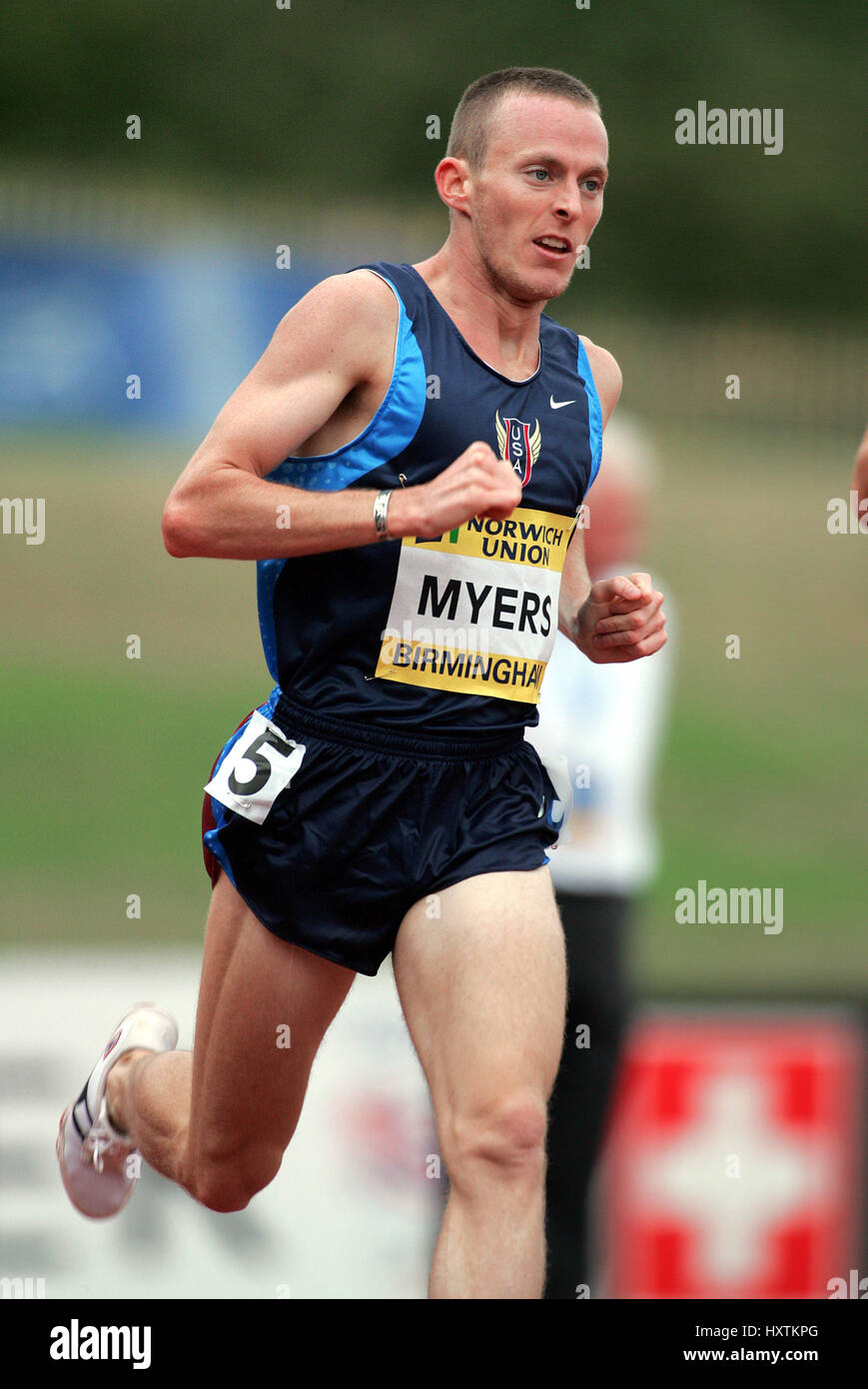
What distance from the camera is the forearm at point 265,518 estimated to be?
3.15 m

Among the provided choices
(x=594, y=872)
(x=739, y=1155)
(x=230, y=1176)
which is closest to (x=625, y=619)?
(x=230, y=1176)

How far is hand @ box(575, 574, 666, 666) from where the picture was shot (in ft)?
11.8

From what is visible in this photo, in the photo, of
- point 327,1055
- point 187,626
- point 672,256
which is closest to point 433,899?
point 327,1055

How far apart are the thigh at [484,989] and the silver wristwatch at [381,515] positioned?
0.65 m

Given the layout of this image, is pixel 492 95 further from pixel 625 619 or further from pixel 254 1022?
pixel 254 1022

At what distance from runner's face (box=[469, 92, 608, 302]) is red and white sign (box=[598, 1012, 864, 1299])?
9.01 ft

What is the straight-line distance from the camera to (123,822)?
1346 cm

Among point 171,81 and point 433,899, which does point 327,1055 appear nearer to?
point 433,899

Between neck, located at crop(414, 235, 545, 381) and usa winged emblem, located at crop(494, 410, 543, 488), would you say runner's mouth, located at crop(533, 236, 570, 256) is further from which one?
usa winged emblem, located at crop(494, 410, 543, 488)

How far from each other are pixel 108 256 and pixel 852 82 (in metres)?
12.9

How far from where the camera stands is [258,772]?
3408mm

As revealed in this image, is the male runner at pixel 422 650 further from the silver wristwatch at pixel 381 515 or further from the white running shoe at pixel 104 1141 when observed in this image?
the white running shoe at pixel 104 1141

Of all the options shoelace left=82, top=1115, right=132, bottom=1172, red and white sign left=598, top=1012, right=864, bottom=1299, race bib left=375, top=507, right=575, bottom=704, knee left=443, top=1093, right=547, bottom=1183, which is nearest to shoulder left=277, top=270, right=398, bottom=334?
race bib left=375, top=507, right=575, bottom=704

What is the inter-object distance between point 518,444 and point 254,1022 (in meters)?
1.20
